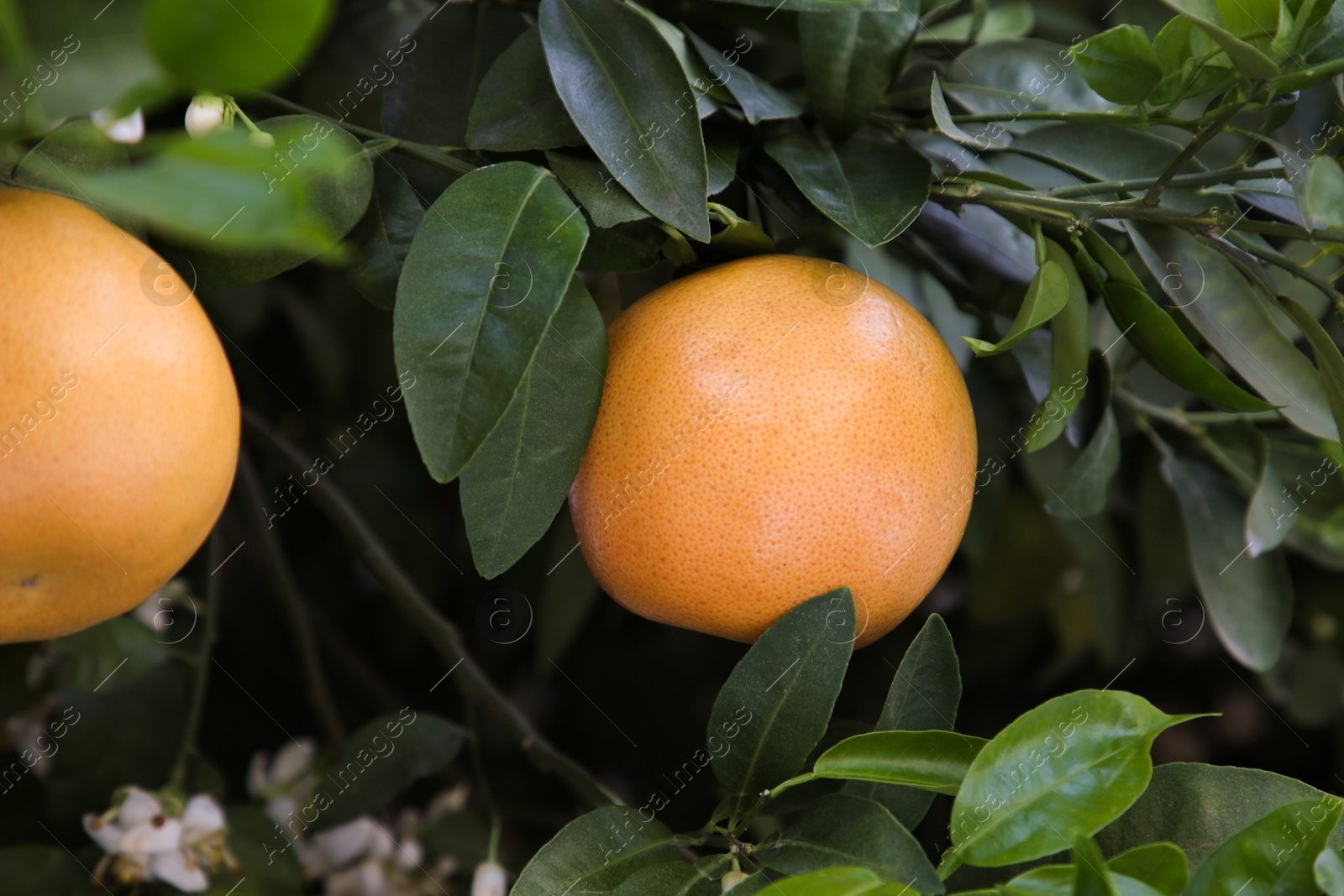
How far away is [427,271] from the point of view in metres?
0.40

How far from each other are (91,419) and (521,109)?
0.81 ft

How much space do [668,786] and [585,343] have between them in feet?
2.16

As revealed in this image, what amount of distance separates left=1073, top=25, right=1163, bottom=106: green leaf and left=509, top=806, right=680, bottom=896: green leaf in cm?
43

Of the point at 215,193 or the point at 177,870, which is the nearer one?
the point at 215,193

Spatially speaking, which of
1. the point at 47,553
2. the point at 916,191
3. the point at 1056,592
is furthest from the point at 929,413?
the point at 1056,592

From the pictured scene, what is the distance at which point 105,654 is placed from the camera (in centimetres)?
73

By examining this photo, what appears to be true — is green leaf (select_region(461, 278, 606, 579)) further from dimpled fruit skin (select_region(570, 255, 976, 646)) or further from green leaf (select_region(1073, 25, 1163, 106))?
green leaf (select_region(1073, 25, 1163, 106))

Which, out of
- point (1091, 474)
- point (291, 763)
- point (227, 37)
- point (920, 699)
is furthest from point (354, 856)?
point (227, 37)

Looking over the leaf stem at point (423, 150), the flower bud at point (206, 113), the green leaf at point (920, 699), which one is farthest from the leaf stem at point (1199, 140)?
the flower bud at point (206, 113)

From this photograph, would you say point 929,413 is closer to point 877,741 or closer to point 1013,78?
point 877,741

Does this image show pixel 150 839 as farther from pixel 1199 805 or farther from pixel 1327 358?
pixel 1327 358

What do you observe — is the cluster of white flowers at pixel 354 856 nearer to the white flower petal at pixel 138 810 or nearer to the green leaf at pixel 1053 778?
the white flower petal at pixel 138 810

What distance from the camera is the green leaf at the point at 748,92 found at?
49 centimetres

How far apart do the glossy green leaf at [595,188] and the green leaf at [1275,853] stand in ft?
1.28
